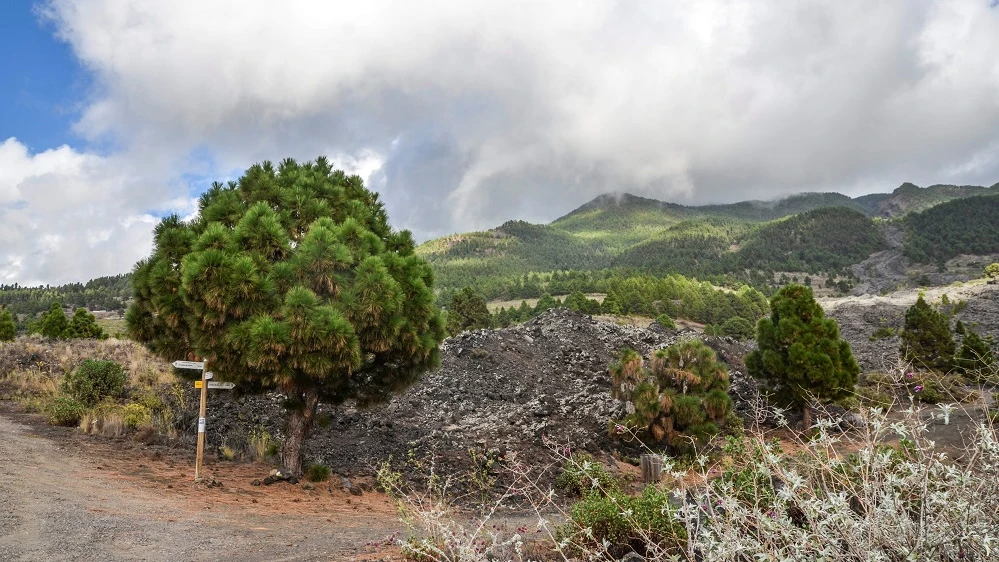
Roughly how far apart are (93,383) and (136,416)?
79.2 inches

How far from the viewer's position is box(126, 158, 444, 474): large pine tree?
7.93 metres

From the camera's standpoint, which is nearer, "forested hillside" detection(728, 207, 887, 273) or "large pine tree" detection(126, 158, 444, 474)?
"large pine tree" detection(126, 158, 444, 474)

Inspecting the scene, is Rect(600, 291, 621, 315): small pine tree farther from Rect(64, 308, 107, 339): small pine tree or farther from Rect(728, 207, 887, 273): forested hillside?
Rect(728, 207, 887, 273): forested hillside

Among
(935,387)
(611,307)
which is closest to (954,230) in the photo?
(611,307)

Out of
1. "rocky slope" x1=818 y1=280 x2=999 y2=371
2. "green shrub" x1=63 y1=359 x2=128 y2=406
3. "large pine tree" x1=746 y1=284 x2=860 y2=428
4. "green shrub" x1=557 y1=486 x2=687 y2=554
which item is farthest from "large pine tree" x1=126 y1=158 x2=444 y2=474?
"rocky slope" x1=818 y1=280 x2=999 y2=371

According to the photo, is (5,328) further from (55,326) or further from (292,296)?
(292,296)

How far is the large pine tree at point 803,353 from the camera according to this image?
46.0 feet

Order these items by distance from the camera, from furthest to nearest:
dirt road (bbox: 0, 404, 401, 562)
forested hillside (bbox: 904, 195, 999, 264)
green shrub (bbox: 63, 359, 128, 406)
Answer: forested hillside (bbox: 904, 195, 999, 264) < green shrub (bbox: 63, 359, 128, 406) < dirt road (bbox: 0, 404, 401, 562)

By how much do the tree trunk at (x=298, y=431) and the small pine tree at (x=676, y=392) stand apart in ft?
19.2

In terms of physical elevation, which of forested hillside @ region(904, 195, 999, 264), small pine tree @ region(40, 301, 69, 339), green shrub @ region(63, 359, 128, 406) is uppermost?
forested hillside @ region(904, 195, 999, 264)

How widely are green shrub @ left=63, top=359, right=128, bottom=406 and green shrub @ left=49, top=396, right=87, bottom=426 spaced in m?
0.39

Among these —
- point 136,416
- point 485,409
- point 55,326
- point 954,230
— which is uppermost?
point 954,230

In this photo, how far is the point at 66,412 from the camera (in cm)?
1241

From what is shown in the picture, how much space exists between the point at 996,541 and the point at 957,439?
1297 cm
